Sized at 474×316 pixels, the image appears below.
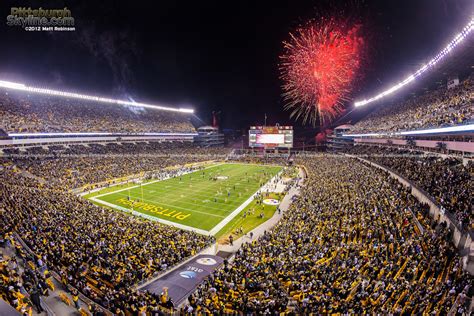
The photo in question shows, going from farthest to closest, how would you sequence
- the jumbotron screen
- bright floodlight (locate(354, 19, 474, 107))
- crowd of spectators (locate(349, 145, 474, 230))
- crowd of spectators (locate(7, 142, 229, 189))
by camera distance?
the jumbotron screen → crowd of spectators (locate(7, 142, 229, 189)) → bright floodlight (locate(354, 19, 474, 107)) → crowd of spectators (locate(349, 145, 474, 230))

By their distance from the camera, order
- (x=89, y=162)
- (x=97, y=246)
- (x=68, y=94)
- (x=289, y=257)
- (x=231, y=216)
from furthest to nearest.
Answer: (x=68, y=94) < (x=89, y=162) < (x=231, y=216) < (x=97, y=246) < (x=289, y=257)

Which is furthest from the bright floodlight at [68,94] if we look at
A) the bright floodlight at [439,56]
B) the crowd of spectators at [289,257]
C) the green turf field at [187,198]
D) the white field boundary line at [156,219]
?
the bright floodlight at [439,56]

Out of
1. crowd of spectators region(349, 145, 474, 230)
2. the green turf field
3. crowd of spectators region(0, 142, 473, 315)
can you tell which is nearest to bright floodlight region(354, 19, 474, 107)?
crowd of spectators region(349, 145, 474, 230)

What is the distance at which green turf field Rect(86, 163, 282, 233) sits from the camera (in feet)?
90.7

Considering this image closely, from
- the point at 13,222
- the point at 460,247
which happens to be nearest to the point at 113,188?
the point at 13,222

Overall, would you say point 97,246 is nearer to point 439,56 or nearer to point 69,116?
point 439,56

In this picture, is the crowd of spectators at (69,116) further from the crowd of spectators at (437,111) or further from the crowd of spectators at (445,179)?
the crowd of spectators at (437,111)

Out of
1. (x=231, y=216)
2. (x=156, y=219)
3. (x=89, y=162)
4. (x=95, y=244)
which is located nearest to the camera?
(x=95, y=244)

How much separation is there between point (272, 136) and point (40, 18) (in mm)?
52212

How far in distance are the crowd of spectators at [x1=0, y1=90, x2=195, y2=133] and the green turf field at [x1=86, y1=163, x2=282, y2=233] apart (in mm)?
23317

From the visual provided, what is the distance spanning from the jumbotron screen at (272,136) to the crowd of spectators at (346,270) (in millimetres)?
49097

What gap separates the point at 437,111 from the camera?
30906mm

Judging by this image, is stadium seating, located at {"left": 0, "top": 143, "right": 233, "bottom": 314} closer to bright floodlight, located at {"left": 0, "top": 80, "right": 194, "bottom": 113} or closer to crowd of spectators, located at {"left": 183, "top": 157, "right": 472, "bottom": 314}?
crowd of spectators, located at {"left": 183, "top": 157, "right": 472, "bottom": 314}

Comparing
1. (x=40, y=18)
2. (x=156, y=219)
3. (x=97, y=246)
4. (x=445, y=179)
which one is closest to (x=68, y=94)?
(x=40, y=18)
